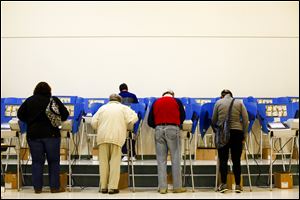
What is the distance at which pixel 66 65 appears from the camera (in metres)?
A: 9.05

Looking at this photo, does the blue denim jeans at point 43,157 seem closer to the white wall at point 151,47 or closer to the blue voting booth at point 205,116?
the blue voting booth at point 205,116

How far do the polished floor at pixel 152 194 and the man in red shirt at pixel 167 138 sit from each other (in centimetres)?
18

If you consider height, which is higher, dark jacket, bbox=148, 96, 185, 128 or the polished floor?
dark jacket, bbox=148, 96, 185, 128

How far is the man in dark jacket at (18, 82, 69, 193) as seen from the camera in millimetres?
5426

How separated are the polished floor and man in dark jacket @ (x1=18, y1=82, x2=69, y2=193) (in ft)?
0.88

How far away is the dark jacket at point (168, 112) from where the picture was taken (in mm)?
5605

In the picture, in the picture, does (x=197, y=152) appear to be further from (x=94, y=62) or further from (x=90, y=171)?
(x=94, y=62)

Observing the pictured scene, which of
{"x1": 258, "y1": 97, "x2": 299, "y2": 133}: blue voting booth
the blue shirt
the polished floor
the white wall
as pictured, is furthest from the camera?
the white wall

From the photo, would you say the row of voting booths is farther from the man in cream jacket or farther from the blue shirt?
the man in cream jacket

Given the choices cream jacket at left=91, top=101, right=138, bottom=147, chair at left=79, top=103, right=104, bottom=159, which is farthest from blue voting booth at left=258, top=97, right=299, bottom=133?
chair at left=79, top=103, right=104, bottom=159

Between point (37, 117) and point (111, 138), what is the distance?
94cm

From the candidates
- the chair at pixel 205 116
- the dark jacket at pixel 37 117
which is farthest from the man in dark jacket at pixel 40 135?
the chair at pixel 205 116

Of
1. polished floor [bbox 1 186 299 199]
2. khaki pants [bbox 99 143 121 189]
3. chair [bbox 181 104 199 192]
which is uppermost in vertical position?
chair [bbox 181 104 199 192]

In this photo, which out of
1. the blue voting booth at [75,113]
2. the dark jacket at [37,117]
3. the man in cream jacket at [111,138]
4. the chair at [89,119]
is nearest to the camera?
the dark jacket at [37,117]
